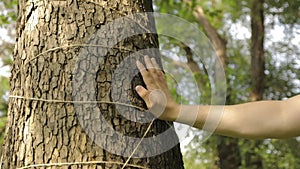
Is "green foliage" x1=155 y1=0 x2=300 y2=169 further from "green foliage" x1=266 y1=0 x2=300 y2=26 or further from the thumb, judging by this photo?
the thumb

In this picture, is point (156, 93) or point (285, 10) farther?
point (285, 10)

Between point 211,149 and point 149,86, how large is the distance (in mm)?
6688

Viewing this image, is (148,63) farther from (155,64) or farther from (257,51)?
(257,51)

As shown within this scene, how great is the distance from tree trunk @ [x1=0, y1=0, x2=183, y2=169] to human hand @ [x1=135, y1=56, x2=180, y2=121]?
0.04 m

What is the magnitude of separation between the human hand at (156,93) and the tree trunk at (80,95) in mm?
37

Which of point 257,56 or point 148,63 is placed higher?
point 257,56

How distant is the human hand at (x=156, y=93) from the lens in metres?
1.78

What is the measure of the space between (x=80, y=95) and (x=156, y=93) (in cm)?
25

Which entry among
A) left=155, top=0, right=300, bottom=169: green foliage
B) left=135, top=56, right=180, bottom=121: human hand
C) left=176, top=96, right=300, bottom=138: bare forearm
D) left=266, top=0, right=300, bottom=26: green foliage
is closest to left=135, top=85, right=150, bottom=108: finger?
left=135, top=56, right=180, bottom=121: human hand

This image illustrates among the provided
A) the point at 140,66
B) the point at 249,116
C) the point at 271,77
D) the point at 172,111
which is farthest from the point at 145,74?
the point at 271,77

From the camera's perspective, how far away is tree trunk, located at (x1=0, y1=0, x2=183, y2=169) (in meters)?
1.75

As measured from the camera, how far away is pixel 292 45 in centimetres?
740

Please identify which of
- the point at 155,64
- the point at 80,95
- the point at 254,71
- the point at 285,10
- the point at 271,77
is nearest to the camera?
the point at 80,95

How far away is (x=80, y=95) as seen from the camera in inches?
70.0
